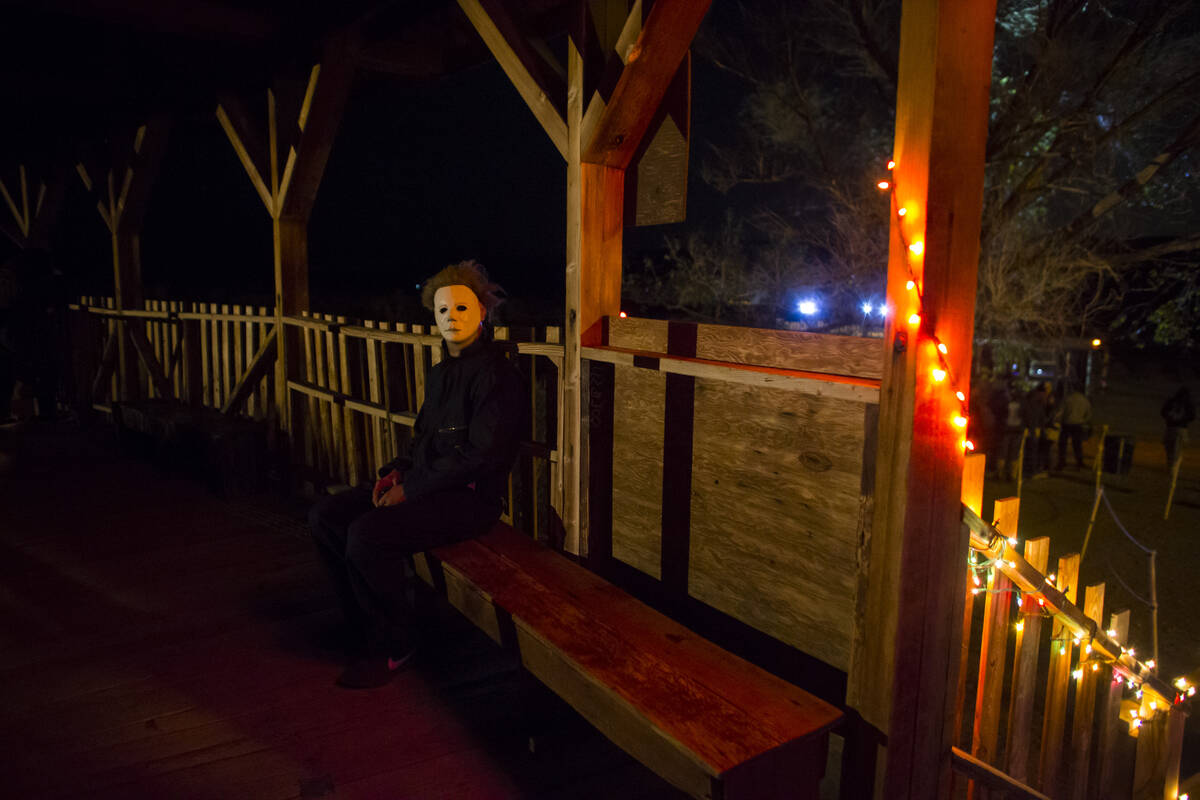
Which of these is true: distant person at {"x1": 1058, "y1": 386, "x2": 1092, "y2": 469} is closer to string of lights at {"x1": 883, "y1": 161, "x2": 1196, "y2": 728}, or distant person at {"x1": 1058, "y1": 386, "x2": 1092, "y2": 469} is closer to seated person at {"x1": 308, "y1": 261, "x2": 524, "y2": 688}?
string of lights at {"x1": 883, "y1": 161, "x2": 1196, "y2": 728}

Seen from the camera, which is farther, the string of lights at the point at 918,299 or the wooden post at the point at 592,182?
the wooden post at the point at 592,182

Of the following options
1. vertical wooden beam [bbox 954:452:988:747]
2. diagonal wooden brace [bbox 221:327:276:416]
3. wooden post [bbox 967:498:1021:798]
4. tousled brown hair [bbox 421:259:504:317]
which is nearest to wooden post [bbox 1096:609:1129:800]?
wooden post [bbox 967:498:1021:798]

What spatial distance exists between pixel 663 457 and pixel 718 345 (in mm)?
563

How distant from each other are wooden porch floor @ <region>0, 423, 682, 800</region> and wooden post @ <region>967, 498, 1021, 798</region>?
A: 1242mm

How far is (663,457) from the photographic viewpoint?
3301mm

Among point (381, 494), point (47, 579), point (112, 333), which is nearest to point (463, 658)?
point (381, 494)

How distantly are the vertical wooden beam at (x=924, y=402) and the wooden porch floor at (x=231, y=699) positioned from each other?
0.97 m

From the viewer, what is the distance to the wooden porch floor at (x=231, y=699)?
2.63m

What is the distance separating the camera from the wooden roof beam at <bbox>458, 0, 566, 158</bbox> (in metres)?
3.66

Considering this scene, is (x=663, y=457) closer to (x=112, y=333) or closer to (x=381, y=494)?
(x=381, y=494)

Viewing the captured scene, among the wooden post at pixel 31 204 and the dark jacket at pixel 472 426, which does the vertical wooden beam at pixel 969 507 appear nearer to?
the dark jacket at pixel 472 426

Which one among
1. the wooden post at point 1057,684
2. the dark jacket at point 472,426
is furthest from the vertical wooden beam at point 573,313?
the wooden post at point 1057,684

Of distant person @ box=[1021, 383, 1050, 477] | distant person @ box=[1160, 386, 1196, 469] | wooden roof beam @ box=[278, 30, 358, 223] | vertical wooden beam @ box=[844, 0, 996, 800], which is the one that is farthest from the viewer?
distant person @ box=[1021, 383, 1050, 477]

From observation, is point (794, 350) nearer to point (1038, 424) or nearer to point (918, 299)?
point (918, 299)
